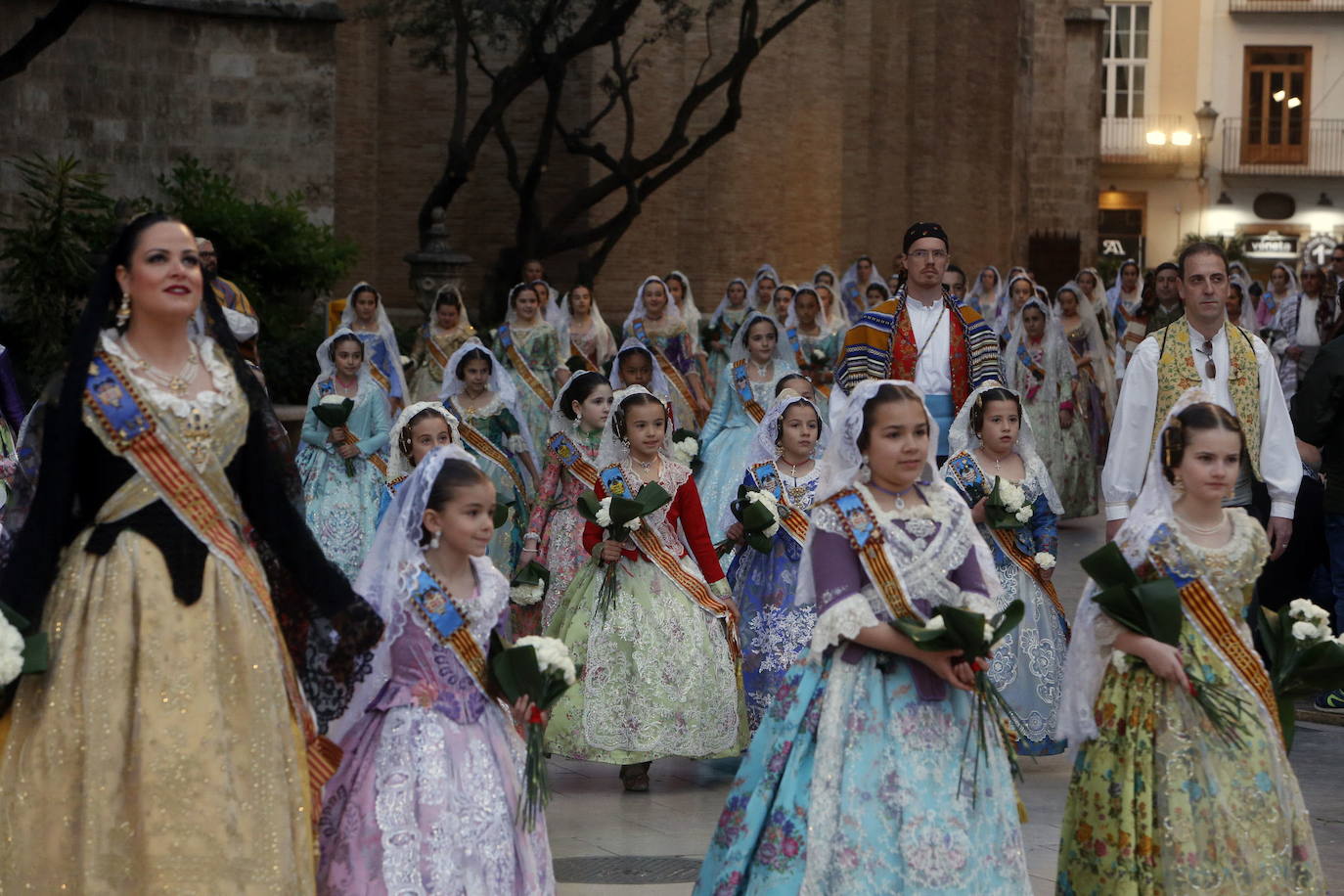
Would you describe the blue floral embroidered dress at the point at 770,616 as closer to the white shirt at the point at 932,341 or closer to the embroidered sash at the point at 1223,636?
the white shirt at the point at 932,341

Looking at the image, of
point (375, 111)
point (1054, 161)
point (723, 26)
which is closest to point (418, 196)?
point (375, 111)

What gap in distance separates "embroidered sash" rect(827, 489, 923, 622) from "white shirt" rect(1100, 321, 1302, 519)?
7.05ft

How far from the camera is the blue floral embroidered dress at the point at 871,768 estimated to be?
17.6 feet

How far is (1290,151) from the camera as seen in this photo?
53500mm

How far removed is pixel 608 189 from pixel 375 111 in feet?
14.3

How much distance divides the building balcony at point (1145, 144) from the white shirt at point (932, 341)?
46225 millimetres

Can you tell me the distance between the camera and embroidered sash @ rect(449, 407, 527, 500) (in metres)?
12.0

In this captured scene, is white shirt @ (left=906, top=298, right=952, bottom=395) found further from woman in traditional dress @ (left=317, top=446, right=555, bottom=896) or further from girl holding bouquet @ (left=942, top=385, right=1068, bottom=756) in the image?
woman in traditional dress @ (left=317, top=446, right=555, bottom=896)

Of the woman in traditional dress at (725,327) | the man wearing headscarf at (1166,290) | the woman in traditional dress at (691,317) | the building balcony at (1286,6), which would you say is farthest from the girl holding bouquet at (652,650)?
the building balcony at (1286,6)

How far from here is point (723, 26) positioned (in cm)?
2948

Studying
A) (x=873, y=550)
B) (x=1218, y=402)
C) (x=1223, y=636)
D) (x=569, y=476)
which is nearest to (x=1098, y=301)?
(x=569, y=476)

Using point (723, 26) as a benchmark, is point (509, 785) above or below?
below

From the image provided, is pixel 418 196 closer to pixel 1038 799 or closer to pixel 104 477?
pixel 1038 799

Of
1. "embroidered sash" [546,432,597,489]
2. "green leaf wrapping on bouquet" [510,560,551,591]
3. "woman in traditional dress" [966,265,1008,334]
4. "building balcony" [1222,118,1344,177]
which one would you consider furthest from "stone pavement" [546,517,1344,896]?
"building balcony" [1222,118,1344,177]
